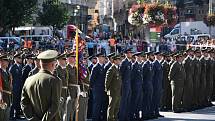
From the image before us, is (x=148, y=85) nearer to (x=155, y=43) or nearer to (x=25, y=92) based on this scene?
(x=25, y=92)

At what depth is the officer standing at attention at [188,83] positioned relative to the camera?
15.9 meters

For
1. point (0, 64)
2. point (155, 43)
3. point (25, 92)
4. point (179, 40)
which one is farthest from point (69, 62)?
point (179, 40)

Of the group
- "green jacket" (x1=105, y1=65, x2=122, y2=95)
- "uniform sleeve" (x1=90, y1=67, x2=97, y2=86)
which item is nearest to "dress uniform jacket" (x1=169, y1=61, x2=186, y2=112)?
"green jacket" (x1=105, y1=65, x2=122, y2=95)

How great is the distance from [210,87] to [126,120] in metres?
4.71

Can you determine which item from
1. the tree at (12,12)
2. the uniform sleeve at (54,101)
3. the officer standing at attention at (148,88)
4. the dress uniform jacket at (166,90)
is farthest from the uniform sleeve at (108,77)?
the tree at (12,12)

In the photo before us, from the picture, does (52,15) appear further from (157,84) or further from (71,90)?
(71,90)

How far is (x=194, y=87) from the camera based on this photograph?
1662 centimetres

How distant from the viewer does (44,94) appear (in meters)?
6.93

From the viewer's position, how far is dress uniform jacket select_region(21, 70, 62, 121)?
22.7 feet

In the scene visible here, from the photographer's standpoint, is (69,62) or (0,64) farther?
(69,62)

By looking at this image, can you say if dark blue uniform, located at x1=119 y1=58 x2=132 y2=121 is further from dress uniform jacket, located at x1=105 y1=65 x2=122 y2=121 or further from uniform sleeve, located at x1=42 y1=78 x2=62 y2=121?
uniform sleeve, located at x1=42 y1=78 x2=62 y2=121

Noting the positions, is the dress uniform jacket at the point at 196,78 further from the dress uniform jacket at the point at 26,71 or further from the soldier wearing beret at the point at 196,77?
the dress uniform jacket at the point at 26,71

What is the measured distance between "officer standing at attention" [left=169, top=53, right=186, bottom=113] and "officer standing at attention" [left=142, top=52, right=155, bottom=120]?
0.95 meters

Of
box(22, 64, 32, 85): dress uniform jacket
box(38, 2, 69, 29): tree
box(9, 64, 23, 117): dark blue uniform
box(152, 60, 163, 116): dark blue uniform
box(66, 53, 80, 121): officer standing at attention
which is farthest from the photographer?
box(38, 2, 69, 29): tree
